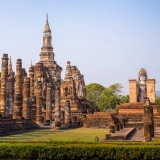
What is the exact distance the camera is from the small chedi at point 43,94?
91.4 feet

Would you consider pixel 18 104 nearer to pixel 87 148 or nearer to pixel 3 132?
pixel 3 132

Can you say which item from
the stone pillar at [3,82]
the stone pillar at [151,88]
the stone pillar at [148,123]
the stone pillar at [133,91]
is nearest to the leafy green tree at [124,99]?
the stone pillar at [133,91]

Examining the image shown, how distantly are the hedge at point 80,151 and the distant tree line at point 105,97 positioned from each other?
4285 cm

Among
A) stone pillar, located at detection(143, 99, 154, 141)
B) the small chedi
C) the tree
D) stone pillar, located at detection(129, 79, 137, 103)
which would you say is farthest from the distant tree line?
stone pillar, located at detection(143, 99, 154, 141)

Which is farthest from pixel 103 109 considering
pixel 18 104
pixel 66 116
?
pixel 18 104

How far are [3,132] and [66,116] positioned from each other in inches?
469

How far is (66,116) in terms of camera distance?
31328mm

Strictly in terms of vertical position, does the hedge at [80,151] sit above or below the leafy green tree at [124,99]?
below

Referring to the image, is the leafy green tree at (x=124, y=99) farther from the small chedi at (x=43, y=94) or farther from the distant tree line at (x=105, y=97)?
the small chedi at (x=43, y=94)

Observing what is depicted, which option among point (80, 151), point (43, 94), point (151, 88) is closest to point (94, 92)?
Result: point (43, 94)

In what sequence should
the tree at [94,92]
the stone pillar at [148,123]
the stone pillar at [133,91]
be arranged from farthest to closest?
the tree at [94,92] < the stone pillar at [133,91] < the stone pillar at [148,123]

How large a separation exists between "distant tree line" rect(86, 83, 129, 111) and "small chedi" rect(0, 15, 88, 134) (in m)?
4.30

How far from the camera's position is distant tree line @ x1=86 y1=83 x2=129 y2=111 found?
5275 centimetres

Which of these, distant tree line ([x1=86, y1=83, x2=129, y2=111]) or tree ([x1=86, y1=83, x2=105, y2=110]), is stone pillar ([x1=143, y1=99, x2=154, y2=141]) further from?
tree ([x1=86, y1=83, x2=105, y2=110])
